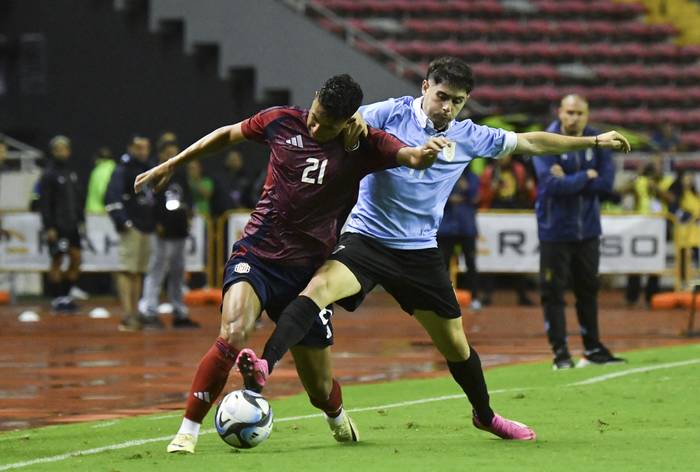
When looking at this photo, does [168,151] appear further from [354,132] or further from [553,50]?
[553,50]

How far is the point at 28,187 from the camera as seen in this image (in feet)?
84.0

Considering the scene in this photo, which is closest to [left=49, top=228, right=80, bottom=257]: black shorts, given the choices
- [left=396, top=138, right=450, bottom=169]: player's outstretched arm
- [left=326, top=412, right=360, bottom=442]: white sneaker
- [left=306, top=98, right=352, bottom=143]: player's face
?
[left=326, top=412, right=360, bottom=442]: white sneaker

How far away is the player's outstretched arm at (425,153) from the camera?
27.2ft

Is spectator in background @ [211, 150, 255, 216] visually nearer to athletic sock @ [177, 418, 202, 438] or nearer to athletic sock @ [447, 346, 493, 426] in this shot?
athletic sock @ [447, 346, 493, 426]

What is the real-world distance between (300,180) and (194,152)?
59cm

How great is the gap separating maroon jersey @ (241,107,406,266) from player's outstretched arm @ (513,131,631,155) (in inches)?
39.3

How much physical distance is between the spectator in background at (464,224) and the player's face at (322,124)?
→ 12.8 meters

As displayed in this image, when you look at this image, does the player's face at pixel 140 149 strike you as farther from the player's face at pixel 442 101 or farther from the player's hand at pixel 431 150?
the player's hand at pixel 431 150

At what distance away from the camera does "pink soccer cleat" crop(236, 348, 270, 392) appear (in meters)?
7.78

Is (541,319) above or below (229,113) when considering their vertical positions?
below

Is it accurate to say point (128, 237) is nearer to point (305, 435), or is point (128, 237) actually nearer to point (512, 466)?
point (305, 435)

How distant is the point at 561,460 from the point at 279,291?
1704mm

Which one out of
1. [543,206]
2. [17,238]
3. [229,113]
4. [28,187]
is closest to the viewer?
[543,206]

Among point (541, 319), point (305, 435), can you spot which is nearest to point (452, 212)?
point (541, 319)
